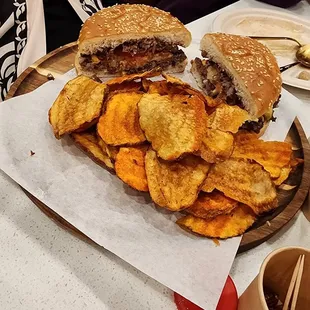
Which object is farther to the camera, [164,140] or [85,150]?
[85,150]

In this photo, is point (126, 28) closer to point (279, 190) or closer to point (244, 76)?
point (244, 76)

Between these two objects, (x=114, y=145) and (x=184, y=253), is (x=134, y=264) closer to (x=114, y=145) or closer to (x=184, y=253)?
(x=184, y=253)

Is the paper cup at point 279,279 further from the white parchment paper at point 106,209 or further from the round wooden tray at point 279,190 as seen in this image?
the round wooden tray at point 279,190

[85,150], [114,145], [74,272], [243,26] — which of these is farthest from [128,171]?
[243,26]

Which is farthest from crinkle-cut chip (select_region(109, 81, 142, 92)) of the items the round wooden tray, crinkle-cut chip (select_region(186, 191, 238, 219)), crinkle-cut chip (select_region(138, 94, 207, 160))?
crinkle-cut chip (select_region(186, 191, 238, 219))

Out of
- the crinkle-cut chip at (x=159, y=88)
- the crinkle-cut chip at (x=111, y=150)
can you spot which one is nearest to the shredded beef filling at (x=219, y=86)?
the crinkle-cut chip at (x=159, y=88)
